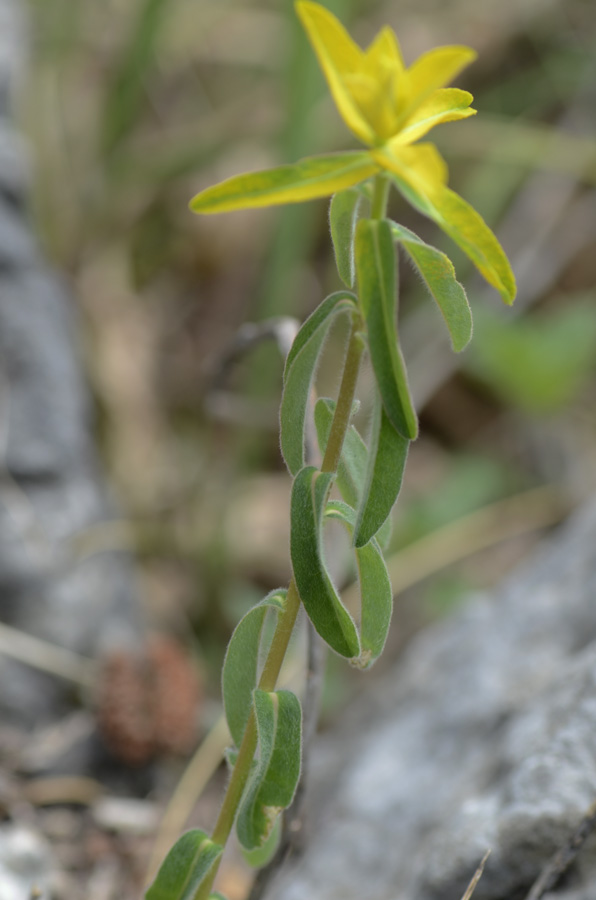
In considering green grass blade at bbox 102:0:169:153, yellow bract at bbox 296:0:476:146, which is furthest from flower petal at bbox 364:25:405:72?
green grass blade at bbox 102:0:169:153

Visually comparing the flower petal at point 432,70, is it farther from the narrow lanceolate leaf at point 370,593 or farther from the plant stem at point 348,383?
the narrow lanceolate leaf at point 370,593

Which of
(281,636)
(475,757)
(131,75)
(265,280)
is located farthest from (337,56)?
(131,75)

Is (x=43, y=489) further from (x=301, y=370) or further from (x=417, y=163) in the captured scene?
(x=417, y=163)

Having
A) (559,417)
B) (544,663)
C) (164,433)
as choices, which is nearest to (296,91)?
(164,433)

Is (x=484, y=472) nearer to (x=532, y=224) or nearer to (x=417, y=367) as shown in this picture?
(x=417, y=367)

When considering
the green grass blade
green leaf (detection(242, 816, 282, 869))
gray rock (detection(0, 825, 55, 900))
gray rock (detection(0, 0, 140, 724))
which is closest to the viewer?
green leaf (detection(242, 816, 282, 869))

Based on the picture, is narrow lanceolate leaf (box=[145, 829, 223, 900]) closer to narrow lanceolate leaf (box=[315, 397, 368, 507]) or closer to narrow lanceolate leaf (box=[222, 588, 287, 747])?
narrow lanceolate leaf (box=[222, 588, 287, 747])
